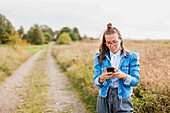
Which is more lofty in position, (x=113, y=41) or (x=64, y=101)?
(x=113, y=41)

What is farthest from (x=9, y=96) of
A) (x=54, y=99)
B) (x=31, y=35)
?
(x=31, y=35)

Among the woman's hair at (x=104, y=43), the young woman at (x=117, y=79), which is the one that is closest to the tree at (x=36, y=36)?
the woman's hair at (x=104, y=43)

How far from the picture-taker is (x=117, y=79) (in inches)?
76.7

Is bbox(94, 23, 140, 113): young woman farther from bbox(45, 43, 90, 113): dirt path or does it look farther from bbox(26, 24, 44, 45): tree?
bbox(26, 24, 44, 45): tree

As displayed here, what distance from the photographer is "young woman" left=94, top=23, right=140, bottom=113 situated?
1.86m

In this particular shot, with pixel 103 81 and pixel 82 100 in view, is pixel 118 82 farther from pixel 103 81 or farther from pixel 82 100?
pixel 82 100

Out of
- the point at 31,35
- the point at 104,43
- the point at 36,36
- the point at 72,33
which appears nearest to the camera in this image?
the point at 104,43

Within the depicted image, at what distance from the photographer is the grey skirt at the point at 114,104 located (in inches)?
73.7

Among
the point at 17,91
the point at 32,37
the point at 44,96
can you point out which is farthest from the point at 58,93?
the point at 32,37

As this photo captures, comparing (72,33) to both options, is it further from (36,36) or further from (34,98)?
(34,98)

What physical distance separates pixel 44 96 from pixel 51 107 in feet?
2.97

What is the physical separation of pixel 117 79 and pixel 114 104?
335 mm

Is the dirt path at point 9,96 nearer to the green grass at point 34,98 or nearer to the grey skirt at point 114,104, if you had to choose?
the green grass at point 34,98

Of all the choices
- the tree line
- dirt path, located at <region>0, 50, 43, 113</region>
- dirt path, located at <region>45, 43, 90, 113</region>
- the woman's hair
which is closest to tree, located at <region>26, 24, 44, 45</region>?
the tree line
